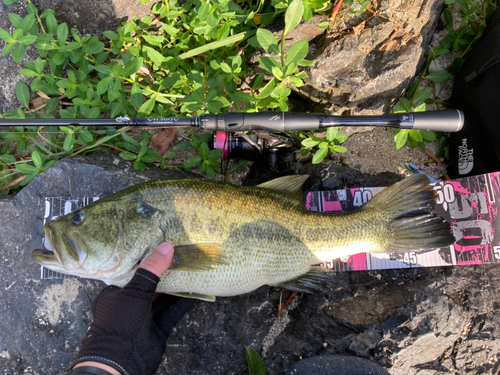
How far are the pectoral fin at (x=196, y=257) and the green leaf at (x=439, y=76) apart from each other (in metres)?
2.76

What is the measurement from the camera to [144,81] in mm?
3605

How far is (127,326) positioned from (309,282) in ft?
4.92

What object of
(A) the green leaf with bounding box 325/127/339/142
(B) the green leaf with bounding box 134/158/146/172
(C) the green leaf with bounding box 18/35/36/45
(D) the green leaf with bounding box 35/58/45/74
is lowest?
(B) the green leaf with bounding box 134/158/146/172

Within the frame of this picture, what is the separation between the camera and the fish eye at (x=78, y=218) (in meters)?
2.43

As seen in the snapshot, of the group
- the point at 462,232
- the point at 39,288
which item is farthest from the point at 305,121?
the point at 39,288

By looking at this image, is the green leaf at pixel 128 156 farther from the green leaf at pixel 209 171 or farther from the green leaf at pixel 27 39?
the green leaf at pixel 27 39

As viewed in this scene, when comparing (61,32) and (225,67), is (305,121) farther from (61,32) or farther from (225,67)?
(61,32)

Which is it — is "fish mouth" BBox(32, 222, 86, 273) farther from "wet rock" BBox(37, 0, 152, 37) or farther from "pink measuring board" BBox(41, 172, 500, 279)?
"wet rock" BBox(37, 0, 152, 37)

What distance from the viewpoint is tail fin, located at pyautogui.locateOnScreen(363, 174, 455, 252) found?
2732mm

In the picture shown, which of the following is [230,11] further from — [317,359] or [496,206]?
[317,359]

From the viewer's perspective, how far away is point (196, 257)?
246 cm

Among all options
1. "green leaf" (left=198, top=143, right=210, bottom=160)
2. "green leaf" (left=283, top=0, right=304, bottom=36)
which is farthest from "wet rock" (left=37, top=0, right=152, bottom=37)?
"green leaf" (left=283, top=0, right=304, bottom=36)

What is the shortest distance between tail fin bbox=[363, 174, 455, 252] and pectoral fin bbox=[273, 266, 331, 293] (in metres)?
0.62

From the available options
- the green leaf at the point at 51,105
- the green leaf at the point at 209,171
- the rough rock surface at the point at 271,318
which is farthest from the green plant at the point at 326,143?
the green leaf at the point at 51,105
